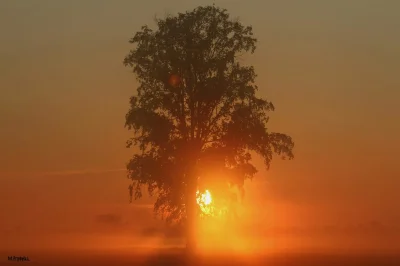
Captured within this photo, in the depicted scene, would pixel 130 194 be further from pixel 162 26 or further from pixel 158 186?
pixel 162 26

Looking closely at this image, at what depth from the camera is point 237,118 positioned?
243 feet

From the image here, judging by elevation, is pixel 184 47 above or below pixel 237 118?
above

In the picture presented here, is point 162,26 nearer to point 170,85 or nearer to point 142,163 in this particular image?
point 170,85

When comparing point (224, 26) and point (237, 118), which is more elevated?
point (224, 26)

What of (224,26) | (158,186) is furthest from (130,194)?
(224,26)

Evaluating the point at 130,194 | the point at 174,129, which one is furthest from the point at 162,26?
the point at 130,194

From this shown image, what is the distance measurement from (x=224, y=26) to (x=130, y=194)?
44.5 feet

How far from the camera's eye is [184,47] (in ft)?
242

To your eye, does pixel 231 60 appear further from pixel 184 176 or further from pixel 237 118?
pixel 184 176

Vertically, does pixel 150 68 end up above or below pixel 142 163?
above

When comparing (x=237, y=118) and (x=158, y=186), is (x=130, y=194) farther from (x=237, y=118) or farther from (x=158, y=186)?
(x=237, y=118)

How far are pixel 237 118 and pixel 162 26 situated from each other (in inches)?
328

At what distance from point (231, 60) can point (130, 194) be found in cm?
1180

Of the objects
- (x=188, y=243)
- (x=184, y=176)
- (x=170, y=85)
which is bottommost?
(x=188, y=243)
